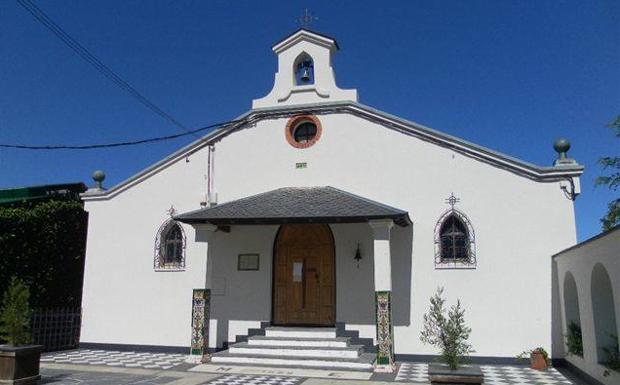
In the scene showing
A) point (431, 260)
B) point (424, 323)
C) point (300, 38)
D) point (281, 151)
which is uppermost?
point (300, 38)

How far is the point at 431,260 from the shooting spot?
1155cm

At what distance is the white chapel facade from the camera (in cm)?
1099

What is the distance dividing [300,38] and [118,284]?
7888mm

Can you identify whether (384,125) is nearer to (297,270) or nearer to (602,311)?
(297,270)

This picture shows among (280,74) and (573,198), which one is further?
(280,74)

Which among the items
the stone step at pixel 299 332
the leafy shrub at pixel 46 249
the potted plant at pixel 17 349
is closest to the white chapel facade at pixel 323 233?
the stone step at pixel 299 332

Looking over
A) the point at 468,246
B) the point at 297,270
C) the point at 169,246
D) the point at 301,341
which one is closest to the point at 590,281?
the point at 468,246

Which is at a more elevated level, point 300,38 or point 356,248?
point 300,38

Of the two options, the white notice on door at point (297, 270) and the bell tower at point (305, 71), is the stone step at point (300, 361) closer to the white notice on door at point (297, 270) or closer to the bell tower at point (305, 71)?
the white notice on door at point (297, 270)

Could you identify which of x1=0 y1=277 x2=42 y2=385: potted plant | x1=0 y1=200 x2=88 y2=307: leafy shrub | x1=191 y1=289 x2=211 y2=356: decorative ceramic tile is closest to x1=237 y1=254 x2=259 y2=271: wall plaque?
x1=191 y1=289 x2=211 y2=356: decorative ceramic tile

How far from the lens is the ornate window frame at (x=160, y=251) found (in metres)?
13.0

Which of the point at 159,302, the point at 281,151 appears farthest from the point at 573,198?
the point at 159,302

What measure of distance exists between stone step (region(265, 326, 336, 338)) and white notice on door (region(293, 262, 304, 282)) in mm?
1155

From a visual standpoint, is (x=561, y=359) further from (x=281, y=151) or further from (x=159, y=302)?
(x=159, y=302)
